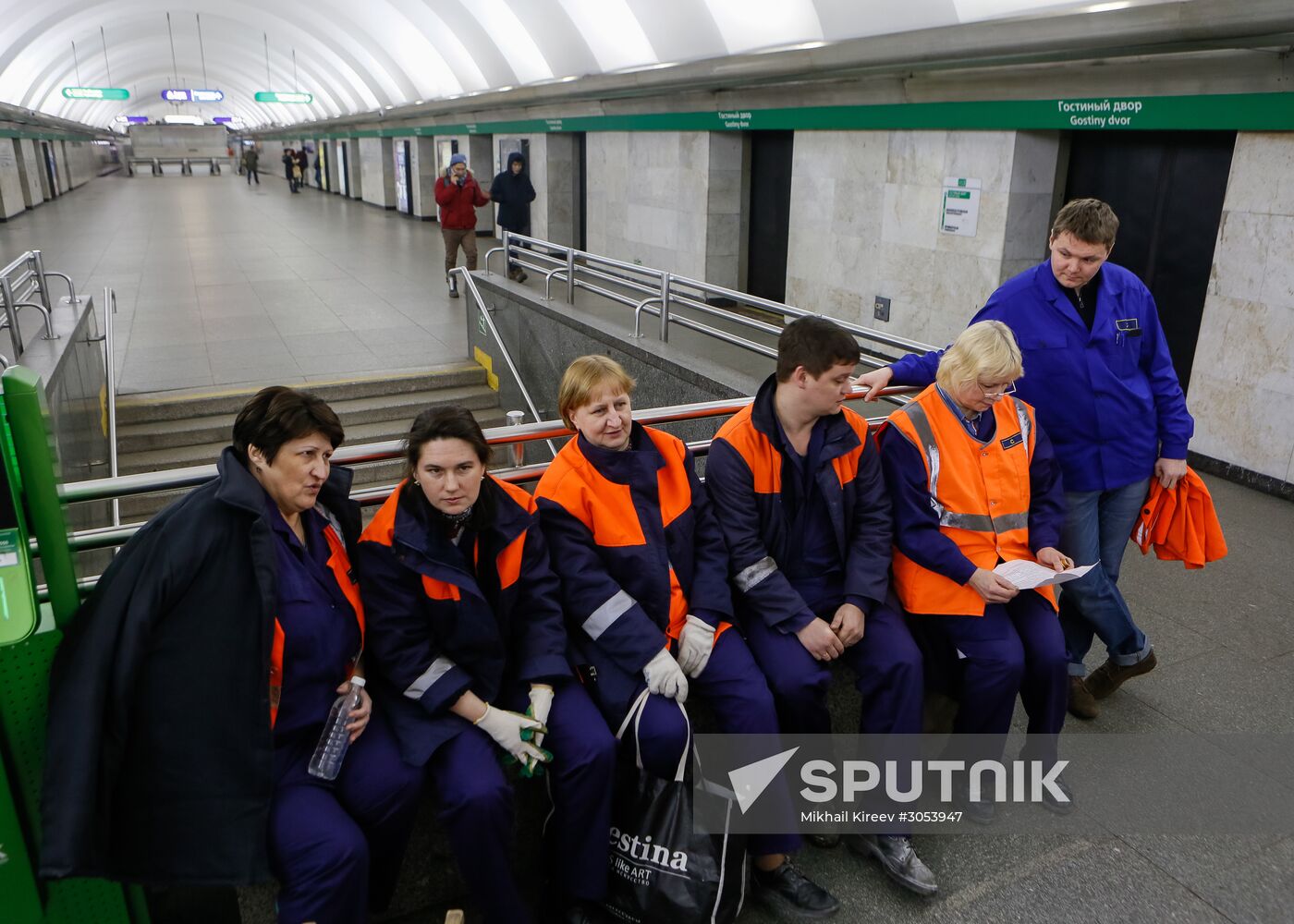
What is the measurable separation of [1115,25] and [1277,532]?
10.9ft

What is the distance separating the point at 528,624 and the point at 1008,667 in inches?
60.1

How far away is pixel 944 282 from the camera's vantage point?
9008 millimetres

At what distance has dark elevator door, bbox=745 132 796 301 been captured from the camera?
40.3 feet

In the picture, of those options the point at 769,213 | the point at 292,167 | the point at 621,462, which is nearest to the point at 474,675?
the point at 621,462

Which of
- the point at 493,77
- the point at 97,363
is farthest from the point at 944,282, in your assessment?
the point at 493,77

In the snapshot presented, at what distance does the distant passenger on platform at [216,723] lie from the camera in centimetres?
209

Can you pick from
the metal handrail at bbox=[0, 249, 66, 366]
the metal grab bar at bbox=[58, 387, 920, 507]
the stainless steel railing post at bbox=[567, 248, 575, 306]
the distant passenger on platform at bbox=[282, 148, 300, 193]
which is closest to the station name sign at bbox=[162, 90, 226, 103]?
the distant passenger on platform at bbox=[282, 148, 300, 193]

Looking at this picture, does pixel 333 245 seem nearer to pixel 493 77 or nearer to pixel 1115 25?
pixel 493 77

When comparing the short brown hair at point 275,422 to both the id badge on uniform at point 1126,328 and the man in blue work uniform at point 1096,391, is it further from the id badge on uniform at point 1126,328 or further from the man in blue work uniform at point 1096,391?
the id badge on uniform at point 1126,328

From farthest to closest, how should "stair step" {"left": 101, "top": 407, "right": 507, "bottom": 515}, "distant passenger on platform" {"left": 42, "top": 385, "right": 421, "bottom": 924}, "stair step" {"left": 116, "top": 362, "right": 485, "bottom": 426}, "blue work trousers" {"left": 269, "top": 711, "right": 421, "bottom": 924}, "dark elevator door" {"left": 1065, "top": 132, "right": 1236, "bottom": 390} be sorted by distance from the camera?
"stair step" {"left": 116, "top": 362, "right": 485, "bottom": 426}, "stair step" {"left": 101, "top": 407, "right": 507, "bottom": 515}, "dark elevator door" {"left": 1065, "top": 132, "right": 1236, "bottom": 390}, "blue work trousers" {"left": 269, "top": 711, "right": 421, "bottom": 924}, "distant passenger on platform" {"left": 42, "top": 385, "right": 421, "bottom": 924}

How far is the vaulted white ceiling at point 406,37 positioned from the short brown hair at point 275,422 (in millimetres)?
6001

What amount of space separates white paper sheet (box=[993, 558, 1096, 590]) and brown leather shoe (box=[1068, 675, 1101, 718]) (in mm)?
832

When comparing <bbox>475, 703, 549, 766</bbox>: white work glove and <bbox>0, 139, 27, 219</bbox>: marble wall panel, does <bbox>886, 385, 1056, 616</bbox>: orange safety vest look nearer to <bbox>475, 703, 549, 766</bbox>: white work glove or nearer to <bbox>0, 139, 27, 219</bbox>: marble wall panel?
<bbox>475, 703, 549, 766</bbox>: white work glove

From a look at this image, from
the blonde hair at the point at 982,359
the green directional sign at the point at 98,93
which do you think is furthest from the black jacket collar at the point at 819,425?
the green directional sign at the point at 98,93
